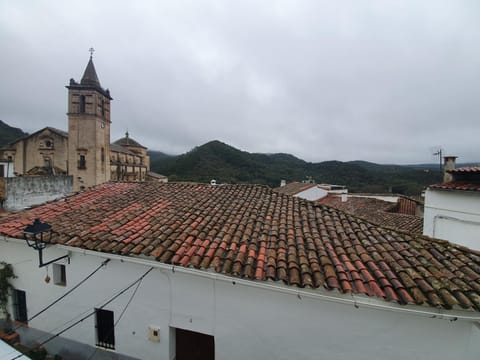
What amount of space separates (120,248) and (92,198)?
13.3 ft

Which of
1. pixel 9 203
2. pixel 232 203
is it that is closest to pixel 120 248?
pixel 232 203

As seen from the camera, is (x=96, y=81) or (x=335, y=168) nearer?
(x=96, y=81)

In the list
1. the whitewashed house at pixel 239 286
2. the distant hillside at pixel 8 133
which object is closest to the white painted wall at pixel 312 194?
the whitewashed house at pixel 239 286

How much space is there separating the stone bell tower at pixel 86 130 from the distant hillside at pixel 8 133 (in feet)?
96.7

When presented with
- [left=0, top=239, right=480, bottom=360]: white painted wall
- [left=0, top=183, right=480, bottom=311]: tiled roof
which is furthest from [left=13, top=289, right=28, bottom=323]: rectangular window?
[left=0, top=183, right=480, bottom=311]: tiled roof

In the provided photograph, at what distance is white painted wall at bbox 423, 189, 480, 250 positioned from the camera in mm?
6461

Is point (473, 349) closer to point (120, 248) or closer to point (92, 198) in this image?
point (120, 248)

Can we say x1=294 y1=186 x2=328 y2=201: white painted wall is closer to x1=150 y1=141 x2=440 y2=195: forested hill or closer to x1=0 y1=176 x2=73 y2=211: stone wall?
x1=0 y1=176 x2=73 y2=211: stone wall

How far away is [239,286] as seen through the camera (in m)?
4.17

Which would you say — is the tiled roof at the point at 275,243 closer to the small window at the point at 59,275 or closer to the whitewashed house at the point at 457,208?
the small window at the point at 59,275

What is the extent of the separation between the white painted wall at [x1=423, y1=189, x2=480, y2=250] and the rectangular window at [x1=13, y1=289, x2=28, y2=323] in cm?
1208

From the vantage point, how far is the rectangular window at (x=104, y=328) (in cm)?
521

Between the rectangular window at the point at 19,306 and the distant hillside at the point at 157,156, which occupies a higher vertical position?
the distant hillside at the point at 157,156

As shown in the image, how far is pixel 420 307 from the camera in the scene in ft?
11.1
